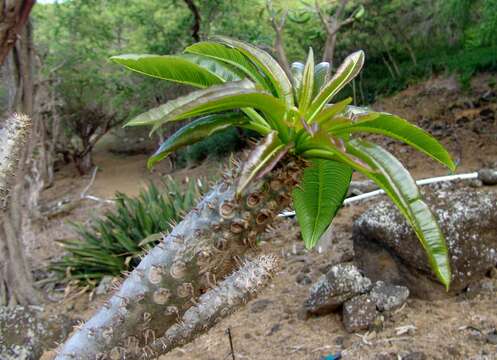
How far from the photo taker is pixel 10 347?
4.12m

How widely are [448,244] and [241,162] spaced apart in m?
2.52

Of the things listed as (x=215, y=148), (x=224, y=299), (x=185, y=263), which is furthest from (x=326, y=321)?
(x=215, y=148)

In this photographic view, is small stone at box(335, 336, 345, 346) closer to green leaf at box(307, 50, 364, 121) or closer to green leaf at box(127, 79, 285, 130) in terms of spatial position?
green leaf at box(307, 50, 364, 121)

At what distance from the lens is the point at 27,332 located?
4.25 metres

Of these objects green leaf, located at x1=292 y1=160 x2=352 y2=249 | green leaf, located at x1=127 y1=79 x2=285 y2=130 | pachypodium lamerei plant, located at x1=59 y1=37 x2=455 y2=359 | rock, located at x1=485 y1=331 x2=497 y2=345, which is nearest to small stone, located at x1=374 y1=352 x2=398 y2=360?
rock, located at x1=485 y1=331 x2=497 y2=345

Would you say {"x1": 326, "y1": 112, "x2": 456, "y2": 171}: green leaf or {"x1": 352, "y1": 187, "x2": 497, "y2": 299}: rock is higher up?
{"x1": 326, "y1": 112, "x2": 456, "y2": 171}: green leaf

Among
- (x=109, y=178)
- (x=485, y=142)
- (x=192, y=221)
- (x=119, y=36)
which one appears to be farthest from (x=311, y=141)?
(x=119, y=36)

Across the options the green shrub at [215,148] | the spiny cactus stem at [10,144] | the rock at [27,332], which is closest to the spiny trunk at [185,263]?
the spiny cactus stem at [10,144]

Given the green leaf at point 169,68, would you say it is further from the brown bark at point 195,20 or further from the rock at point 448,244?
the brown bark at point 195,20

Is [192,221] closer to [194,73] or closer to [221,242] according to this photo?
[221,242]

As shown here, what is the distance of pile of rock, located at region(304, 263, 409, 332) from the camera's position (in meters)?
3.33

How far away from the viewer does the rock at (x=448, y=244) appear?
3.43m

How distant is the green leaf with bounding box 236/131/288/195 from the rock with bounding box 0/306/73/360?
136 inches

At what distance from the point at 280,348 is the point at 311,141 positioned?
2332mm
